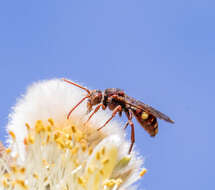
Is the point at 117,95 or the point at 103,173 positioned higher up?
the point at 117,95

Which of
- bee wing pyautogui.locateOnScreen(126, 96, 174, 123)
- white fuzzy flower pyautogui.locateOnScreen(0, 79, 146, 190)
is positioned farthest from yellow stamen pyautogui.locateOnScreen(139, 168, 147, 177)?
bee wing pyautogui.locateOnScreen(126, 96, 174, 123)

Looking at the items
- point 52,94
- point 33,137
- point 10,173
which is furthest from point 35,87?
point 10,173

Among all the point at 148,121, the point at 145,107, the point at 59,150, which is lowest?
the point at 59,150

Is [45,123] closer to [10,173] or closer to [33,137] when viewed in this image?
[33,137]

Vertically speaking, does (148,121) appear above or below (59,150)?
above

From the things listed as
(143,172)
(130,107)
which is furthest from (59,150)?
(130,107)

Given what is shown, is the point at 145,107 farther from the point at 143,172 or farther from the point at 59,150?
the point at 59,150

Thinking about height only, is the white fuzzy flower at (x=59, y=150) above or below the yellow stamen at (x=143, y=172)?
above

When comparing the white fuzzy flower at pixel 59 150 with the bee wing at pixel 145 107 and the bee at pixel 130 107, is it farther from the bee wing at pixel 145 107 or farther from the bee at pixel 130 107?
the bee wing at pixel 145 107

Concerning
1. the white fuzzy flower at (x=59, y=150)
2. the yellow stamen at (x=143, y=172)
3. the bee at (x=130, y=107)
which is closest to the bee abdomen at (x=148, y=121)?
the bee at (x=130, y=107)
